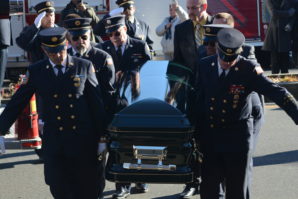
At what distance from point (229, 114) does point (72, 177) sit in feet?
4.57

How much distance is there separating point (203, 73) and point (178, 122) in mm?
506

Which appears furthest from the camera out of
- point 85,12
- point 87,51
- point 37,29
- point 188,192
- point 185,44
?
point 85,12

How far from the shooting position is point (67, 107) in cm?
664

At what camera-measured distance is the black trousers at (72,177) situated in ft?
21.9

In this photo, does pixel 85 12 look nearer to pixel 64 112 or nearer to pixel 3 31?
pixel 3 31

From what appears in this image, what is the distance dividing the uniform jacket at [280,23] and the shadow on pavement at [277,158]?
5.74 metres

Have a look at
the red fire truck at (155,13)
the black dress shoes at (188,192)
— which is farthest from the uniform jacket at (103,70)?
the red fire truck at (155,13)

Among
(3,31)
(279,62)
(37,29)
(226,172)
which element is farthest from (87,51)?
(279,62)

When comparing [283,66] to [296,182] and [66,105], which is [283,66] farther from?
[66,105]

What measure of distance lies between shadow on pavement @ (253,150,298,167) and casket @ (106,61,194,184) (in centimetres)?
349

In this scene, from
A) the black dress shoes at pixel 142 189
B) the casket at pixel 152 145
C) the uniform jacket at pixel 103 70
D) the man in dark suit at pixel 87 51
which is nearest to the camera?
the casket at pixel 152 145

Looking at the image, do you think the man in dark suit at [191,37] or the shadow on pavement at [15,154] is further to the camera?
the shadow on pavement at [15,154]

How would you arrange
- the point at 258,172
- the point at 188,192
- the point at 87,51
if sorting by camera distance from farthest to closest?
the point at 258,172 → the point at 188,192 → the point at 87,51

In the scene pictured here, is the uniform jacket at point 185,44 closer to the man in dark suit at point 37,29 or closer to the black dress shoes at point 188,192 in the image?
the black dress shoes at point 188,192
